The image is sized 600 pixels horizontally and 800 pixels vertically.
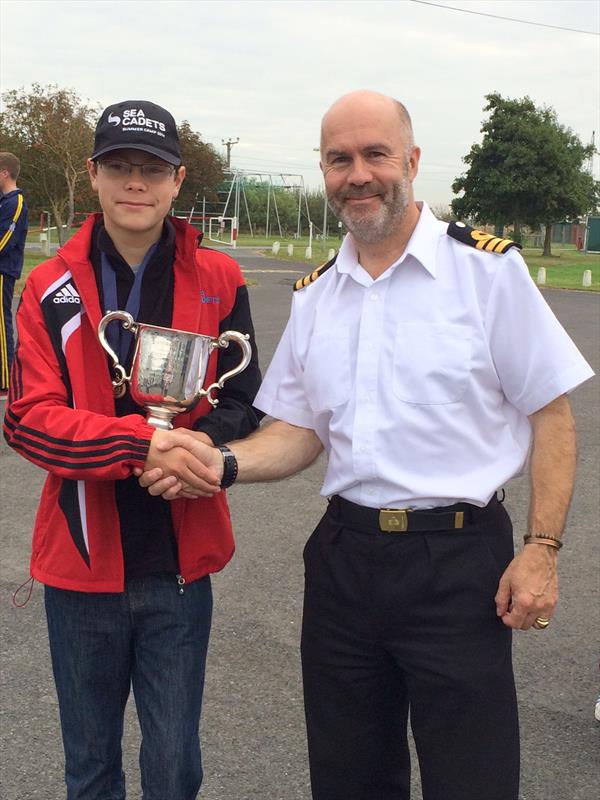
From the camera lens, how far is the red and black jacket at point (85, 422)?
211cm

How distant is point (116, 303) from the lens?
2.28 meters

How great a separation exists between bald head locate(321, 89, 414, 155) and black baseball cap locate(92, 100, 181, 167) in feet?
1.27

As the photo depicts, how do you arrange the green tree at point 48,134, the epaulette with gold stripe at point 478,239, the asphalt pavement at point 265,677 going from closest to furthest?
the epaulette with gold stripe at point 478,239
the asphalt pavement at point 265,677
the green tree at point 48,134

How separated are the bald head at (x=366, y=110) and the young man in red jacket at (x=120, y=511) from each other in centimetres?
41

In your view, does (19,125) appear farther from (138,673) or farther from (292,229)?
(292,229)

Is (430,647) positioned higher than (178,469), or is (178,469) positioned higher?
(178,469)

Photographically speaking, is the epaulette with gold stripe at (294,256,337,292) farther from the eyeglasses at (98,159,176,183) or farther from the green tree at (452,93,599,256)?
the green tree at (452,93,599,256)

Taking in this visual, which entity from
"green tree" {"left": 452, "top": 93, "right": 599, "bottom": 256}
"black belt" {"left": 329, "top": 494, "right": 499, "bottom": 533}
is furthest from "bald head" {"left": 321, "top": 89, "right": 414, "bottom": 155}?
"green tree" {"left": 452, "top": 93, "right": 599, "bottom": 256}

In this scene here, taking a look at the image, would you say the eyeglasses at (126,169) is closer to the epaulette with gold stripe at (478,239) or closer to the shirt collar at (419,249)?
the shirt collar at (419,249)

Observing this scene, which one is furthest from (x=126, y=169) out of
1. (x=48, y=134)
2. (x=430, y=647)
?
(x=48, y=134)

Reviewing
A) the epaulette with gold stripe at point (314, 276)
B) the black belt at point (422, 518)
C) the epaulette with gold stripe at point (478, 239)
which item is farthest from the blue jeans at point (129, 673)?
the epaulette with gold stripe at point (478, 239)

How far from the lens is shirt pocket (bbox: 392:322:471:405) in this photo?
2.19 m

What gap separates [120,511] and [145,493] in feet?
0.24

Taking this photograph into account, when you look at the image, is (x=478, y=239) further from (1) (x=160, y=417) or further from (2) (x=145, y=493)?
(2) (x=145, y=493)
